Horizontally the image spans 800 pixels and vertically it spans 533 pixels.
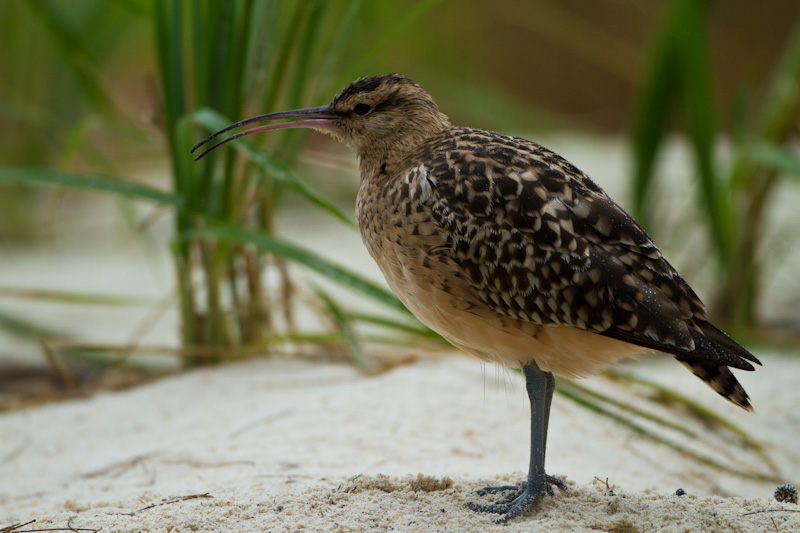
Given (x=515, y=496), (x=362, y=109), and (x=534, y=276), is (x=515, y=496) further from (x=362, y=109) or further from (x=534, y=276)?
(x=362, y=109)

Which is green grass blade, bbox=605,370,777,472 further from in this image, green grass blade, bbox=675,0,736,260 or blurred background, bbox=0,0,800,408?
green grass blade, bbox=675,0,736,260

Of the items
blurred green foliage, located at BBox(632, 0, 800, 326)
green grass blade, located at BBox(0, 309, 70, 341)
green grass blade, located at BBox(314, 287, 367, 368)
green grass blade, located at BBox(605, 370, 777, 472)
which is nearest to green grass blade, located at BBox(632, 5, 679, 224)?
blurred green foliage, located at BBox(632, 0, 800, 326)

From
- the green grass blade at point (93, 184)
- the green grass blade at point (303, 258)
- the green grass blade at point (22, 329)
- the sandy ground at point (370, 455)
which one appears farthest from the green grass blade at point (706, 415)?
the green grass blade at point (22, 329)

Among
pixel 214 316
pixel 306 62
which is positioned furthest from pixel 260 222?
pixel 306 62

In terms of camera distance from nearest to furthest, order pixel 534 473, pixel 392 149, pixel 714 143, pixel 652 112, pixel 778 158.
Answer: pixel 534 473 < pixel 392 149 < pixel 778 158 < pixel 714 143 < pixel 652 112

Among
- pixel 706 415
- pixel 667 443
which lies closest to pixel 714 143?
pixel 706 415

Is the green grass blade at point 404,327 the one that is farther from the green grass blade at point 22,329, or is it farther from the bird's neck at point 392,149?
the green grass blade at point 22,329

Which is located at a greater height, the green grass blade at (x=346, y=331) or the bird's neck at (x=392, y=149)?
the bird's neck at (x=392, y=149)
